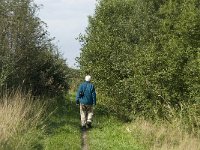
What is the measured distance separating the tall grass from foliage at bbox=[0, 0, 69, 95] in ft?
3.97

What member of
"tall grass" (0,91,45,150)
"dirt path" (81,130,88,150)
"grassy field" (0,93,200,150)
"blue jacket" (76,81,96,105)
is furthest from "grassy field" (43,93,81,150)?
"blue jacket" (76,81,96,105)

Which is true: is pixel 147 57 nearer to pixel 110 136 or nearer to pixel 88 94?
pixel 88 94

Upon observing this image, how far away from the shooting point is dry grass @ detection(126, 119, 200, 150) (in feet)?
43.9

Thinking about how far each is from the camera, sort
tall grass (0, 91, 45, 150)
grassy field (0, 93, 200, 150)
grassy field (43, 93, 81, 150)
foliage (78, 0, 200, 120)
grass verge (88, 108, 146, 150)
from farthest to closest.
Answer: foliage (78, 0, 200, 120), grass verge (88, 108, 146, 150), grassy field (43, 93, 81, 150), grassy field (0, 93, 200, 150), tall grass (0, 91, 45, 150)

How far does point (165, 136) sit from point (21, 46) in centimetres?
732

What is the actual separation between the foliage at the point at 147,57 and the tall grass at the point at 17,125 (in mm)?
4300

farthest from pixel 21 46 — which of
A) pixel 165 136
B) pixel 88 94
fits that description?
pixel 165 136

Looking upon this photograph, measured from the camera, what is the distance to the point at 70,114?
71.9ft

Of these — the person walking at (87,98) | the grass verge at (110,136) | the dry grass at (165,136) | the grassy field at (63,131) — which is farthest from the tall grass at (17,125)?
the dry grass at (165,136)

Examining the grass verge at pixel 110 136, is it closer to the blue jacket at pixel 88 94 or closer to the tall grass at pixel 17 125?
the blue jacket at pixel 88 94

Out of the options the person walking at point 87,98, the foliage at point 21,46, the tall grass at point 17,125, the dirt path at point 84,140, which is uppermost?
the foliage at point 21,46

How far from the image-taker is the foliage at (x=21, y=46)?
18.3m

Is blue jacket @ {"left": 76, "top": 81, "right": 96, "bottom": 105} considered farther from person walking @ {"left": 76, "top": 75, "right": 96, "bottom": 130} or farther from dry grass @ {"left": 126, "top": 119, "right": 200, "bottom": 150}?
dry grass @ {"left": 126, "top": 119, "right": 200, "bottom": 150}

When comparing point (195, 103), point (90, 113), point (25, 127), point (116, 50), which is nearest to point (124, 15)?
point (116, 50)
